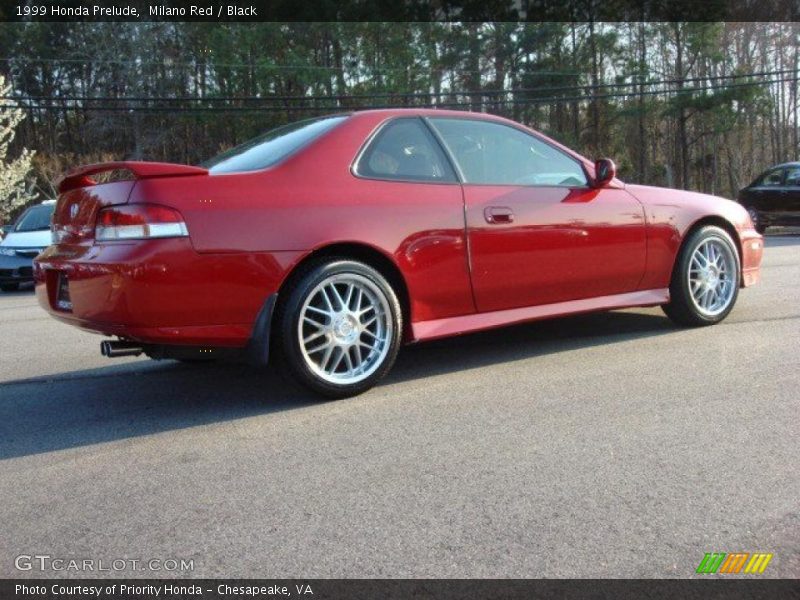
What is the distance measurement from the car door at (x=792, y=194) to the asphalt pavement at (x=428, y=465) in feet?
46.7

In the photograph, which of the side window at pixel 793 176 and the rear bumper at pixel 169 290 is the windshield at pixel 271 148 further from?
the side window at pixel 793 176

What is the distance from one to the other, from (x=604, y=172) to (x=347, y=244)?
1.92 meters

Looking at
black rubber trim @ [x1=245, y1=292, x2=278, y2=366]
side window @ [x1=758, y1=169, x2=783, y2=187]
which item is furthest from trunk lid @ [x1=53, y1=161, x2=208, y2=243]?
side window @ [x1=758, y1=169, x2=783, y2=187]

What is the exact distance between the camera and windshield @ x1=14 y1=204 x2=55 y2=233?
1366 centimetres

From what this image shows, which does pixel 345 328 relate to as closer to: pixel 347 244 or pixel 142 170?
pixel 347 244

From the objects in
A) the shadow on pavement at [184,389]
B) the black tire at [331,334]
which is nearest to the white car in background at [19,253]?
the shadow on pavement at [184,389]

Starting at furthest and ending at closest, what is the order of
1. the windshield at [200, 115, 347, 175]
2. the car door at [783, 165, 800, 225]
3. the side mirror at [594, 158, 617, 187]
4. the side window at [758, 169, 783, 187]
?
1. the side window at [758, 169, 783, 187]
2. the car door at [783, 165, 800, 225]
3. the side mirror at [594, 158, 617, 187]
4. the windshield at [200, 115, 347, 175]

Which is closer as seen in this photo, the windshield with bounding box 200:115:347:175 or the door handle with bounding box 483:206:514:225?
the windshield with bounding box 200:115:347:175

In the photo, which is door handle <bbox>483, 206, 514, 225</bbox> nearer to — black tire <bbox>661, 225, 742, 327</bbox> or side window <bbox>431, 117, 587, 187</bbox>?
side window <bbox>431, 117, 587, 187</bbox>

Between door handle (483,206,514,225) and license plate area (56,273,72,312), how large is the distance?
7.42 ft

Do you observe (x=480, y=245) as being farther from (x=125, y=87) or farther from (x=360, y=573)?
(x=125, y=87)

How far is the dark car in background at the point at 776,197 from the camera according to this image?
692 inches

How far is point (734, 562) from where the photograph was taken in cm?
229

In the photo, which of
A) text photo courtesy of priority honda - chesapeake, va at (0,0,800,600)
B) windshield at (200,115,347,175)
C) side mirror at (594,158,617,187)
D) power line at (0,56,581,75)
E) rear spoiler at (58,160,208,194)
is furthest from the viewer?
power line at (0,56,581,75)
